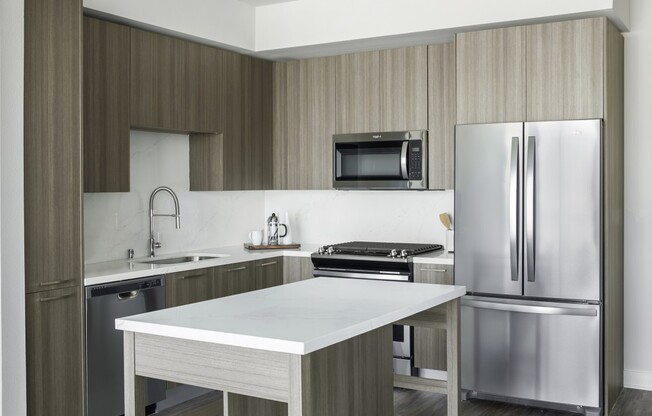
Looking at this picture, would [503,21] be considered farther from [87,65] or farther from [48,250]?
[48,250]

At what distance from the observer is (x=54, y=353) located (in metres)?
3.66

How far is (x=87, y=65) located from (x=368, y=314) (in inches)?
95.2

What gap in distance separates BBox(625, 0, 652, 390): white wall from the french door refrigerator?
781 millimetres

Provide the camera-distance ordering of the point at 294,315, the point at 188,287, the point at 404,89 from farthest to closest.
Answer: the point at 404,89 < the point at 188,287 < the point at 294,315

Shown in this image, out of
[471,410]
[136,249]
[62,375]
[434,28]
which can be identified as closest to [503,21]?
[434,28]

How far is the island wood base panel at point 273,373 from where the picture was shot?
2350mm

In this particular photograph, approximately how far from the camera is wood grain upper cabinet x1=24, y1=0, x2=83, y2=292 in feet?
11.6

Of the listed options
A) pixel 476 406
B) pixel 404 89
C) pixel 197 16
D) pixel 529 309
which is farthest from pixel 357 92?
pixel 476 406

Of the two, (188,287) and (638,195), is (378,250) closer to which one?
(188,287)

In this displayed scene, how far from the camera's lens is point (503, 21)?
14.9 feet

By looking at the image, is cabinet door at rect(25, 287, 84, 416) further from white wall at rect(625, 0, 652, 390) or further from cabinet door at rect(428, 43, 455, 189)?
white wall at rect(625, 0, 652, 390)

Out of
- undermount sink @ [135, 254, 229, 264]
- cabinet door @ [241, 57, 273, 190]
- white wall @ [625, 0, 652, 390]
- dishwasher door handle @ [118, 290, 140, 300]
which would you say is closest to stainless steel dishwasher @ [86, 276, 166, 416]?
dishwasher door handle @ [118, 290, 140, 300]

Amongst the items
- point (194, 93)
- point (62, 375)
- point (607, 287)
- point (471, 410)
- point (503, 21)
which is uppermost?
point (503, 21)

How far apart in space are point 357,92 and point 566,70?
1579 millimetres
